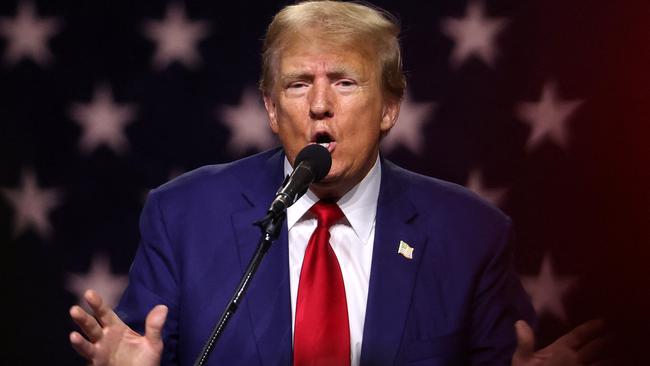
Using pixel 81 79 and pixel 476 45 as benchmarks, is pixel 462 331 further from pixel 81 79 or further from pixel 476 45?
pixel 81 79

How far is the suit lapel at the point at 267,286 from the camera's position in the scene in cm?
223

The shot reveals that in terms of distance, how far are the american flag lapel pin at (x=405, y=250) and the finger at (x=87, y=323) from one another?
0.84 metres

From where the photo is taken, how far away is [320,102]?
7.33 feet

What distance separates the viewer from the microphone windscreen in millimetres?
1767

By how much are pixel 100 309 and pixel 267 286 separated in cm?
53

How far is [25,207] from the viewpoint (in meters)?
2.87

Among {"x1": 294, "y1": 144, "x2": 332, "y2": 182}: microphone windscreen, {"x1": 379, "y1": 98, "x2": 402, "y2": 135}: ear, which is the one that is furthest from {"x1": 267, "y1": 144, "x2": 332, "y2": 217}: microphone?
{"x1": 379, "y1": 98, "x2": 402, "y2": 135}: ear

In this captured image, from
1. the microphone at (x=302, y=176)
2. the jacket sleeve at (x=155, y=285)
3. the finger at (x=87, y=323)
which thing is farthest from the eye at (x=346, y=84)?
the finger at (x=87, y=323)

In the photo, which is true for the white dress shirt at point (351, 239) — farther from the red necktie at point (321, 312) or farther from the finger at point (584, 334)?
the finger at point (584, 334)

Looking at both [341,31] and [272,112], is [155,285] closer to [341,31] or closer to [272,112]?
[272,112]

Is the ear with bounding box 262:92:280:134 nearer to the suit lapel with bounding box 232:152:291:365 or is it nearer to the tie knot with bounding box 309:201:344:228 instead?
the suit lapel with bounding box 232:152:291:365

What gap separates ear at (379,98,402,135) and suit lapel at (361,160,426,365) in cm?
16

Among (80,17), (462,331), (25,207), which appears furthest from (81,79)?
(462,331)

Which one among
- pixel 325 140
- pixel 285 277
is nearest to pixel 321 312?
pixel 285 277
